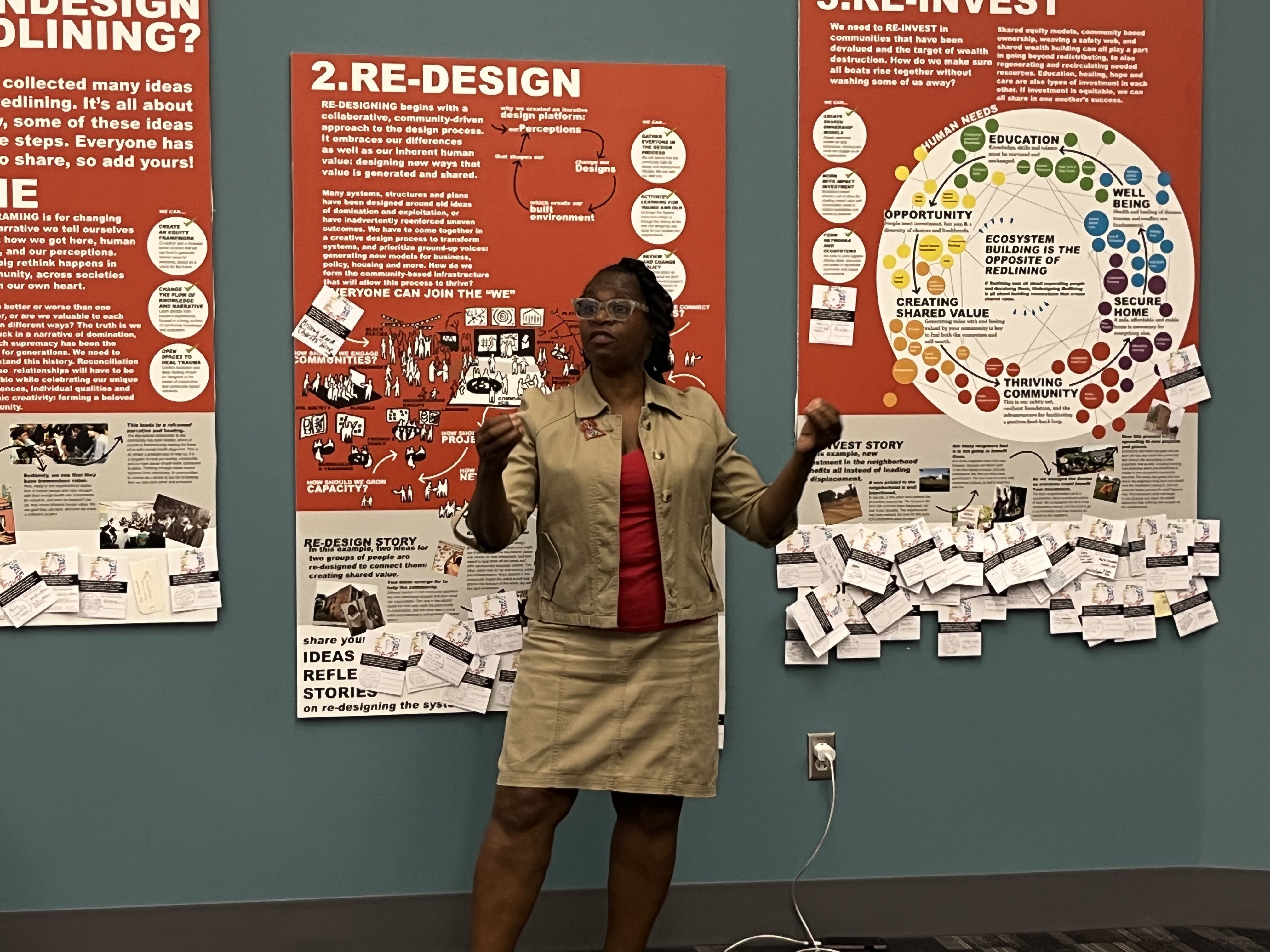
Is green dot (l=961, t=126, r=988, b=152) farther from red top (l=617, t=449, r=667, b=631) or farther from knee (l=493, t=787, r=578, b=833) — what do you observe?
knee (l=493, t=787, r=578, b=833)

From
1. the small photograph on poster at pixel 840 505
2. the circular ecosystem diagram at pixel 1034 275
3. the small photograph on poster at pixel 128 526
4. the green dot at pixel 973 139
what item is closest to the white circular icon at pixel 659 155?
the circular ecosystem diagram at pixel 1034 275

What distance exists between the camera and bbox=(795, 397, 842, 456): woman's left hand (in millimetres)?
2221

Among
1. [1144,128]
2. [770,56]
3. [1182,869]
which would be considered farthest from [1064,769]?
[770,56]

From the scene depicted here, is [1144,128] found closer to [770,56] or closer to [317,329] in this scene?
[770,56]

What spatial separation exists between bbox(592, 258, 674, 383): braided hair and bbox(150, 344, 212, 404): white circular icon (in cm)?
92

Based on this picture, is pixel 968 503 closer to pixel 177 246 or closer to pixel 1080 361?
pixel 1080 361

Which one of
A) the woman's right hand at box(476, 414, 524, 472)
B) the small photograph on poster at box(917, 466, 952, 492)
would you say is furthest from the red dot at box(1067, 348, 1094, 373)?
the woman's right hand at box(476, 414, 524, 472)

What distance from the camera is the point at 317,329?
2.75 meters

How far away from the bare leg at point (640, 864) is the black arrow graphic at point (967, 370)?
3.33 ft

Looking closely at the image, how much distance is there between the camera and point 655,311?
8.20 ft

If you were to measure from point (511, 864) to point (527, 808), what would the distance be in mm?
123

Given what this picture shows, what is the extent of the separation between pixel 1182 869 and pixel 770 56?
223 centimetres

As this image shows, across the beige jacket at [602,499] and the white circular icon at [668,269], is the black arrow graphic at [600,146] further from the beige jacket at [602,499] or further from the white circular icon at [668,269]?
the beige jacket at [602,499]

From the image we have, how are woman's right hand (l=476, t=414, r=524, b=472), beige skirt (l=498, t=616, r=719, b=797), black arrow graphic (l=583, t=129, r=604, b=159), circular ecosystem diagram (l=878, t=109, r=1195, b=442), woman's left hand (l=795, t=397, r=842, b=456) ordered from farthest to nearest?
circular ecosystem diagram (l=878, t=109, r=1195, b=442) < black arrow graphic (l=583, t=129, r=604, b=159) < beige skirt (l=498, t=616, r=719, b=797) < woman's left hand (l=795, t=397, r=842, b=456) < woman's right hand (l=476, t=414, r=524, b=472)
